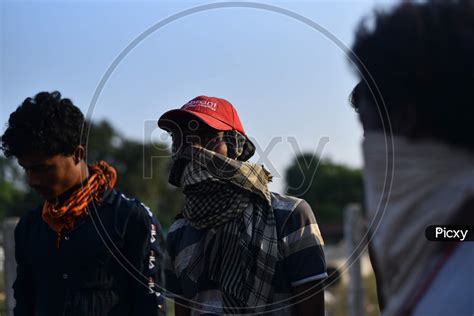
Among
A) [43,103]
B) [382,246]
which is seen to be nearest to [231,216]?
[43,103]

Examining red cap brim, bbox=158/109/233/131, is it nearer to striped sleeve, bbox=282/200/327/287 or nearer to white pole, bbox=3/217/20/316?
striped sleeve, bbox=282/200/327/287

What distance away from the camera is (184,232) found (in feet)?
9.00

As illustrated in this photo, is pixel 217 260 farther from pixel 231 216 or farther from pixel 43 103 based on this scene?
pixel 43 103

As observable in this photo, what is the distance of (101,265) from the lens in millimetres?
2787

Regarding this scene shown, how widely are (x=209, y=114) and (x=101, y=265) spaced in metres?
0.68

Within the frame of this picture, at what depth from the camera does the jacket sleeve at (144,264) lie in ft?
9.17

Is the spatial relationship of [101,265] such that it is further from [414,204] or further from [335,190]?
[335,190]

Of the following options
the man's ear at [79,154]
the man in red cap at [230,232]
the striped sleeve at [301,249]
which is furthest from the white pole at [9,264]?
the striped sleeve at [301,249]

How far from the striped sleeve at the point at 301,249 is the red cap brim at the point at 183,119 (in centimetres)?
39

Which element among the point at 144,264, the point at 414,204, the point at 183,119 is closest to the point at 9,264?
the point at 144,264

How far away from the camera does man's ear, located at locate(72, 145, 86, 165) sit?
9.66 ft

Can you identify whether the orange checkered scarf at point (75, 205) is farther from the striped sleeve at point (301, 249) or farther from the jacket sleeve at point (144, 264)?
the striped sleeve at point (301, 249)

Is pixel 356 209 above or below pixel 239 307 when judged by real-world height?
above

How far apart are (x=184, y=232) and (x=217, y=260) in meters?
0.20
